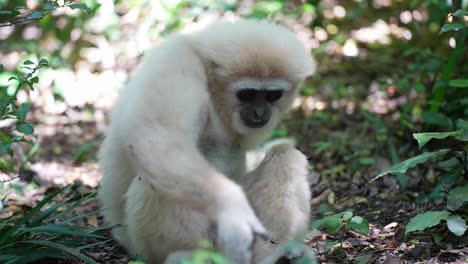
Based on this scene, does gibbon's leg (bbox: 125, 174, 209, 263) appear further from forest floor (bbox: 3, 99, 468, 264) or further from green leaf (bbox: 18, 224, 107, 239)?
forest floor (bbox: 3, 99, 468, 264)

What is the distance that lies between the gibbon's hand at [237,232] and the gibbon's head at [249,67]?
4.88 ft

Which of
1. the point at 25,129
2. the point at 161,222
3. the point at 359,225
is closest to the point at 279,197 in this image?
the point at 359,225

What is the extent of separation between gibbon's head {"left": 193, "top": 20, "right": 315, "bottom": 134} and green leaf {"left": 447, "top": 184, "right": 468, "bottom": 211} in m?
1.45

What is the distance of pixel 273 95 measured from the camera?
195 inches

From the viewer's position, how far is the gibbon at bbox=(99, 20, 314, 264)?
3.46m

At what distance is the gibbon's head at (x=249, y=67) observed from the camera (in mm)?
→ 4512

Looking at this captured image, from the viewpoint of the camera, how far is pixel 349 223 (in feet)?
15.0

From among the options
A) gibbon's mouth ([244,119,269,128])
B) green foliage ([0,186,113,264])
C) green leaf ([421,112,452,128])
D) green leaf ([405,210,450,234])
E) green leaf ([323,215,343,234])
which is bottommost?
green leaf ([421,112,452,128])

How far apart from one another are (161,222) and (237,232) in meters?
1.01

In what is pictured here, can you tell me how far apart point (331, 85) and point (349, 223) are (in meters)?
4.85

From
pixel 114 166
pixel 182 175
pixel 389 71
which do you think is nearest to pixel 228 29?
pixel 114 166

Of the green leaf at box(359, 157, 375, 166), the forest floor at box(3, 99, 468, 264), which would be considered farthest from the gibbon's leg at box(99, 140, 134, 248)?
the green leaf at box(359, 157, 375, 166)

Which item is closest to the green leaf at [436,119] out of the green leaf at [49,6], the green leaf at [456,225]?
the green leaf at [456,225]

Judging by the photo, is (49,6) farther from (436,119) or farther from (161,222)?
(436,119)
